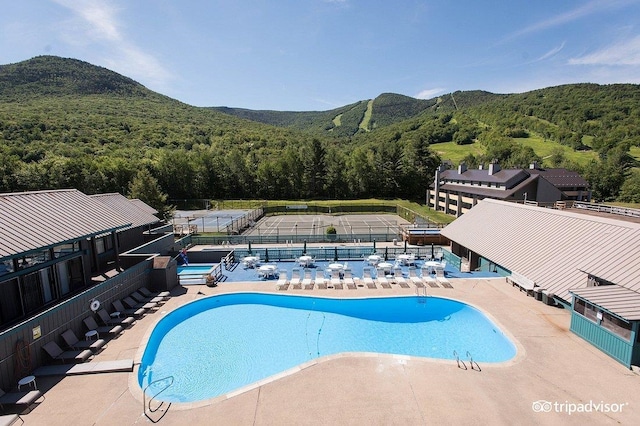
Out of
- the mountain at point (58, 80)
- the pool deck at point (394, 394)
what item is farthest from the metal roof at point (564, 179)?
the mountain at point (58, 80)

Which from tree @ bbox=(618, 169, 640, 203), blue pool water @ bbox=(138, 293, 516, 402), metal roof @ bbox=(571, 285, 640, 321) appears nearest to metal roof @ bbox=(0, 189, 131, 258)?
blue pool water @ bbox=(138, 293, 516, 402)

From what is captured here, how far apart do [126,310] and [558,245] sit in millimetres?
19546

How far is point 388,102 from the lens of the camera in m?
175

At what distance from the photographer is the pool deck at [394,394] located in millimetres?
7496

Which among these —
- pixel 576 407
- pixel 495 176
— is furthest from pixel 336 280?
pixel 495 176

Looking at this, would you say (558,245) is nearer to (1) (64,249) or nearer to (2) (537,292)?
(2) (537,292)

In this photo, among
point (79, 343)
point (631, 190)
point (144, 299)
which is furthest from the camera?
point (631, 190)

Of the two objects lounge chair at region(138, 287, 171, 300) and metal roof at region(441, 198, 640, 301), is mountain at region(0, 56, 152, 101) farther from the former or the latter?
metal roof at region(441, 198, 640, 301)

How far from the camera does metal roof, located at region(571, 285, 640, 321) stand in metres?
8.87

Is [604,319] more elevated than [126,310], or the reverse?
[604,319]

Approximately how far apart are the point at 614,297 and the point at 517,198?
3398 centimetres

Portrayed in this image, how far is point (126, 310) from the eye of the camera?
1380cm

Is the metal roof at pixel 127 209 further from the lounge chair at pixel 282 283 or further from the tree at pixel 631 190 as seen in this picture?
the tree at pixel 631 190

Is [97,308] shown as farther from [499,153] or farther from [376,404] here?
[499,153]
